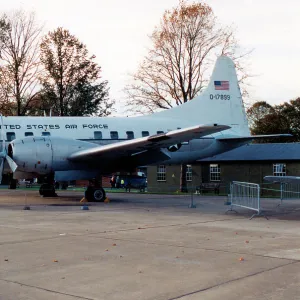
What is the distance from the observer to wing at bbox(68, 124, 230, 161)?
17.0 meters

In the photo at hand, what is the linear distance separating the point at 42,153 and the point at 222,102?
12.7 metres

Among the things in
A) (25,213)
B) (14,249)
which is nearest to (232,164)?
(25,213)

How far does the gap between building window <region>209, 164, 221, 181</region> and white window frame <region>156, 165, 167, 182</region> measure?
15.2ft

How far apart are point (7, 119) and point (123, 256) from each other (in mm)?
15334

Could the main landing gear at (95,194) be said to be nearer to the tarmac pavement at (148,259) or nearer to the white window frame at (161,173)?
the tarmac pavement at (148,259)

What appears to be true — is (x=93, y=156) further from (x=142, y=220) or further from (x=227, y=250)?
(x=227, y=250)

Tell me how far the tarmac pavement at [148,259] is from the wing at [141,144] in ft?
14.4

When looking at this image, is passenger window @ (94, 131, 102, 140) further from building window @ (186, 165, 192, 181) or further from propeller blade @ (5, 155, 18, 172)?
building window @ (186, 165, 192, 181)

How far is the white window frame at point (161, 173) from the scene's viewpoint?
137 ft

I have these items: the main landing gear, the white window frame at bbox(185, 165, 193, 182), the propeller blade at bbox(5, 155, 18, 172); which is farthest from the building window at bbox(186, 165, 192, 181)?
the propeller blade at bbox(5, 155, 18, 172)

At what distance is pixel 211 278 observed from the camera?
6.34 metres

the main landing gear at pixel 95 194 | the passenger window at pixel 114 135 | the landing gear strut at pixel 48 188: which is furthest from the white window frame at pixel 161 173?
the main landing gear at pixel 95 194

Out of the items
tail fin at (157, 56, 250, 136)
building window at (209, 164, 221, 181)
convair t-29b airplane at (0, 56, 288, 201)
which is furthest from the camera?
building window at (209, 164, 221, 181)

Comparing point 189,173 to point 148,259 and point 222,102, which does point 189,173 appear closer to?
point 222,102
